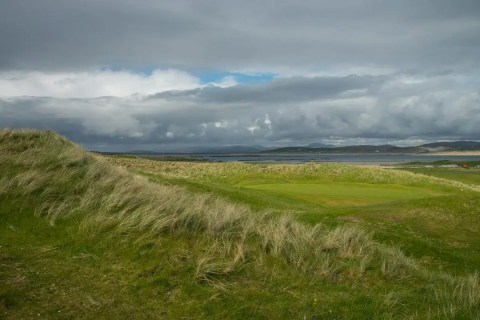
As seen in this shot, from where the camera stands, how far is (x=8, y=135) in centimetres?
1705

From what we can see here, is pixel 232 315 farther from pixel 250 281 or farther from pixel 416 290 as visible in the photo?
pixel 416 290

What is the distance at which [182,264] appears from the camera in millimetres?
7734

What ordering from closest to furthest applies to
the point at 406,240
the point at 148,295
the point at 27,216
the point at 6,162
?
the point at 148,295, the point at 27,216, the point at 6,162, the point at 406,240

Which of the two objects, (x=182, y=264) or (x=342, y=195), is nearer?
(x=182, y=264)

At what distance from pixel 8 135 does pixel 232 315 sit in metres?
14.1

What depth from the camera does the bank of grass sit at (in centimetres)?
649

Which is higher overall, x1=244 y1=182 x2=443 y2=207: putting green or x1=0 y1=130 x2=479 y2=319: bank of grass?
x1=0 y1=130 x2=479 y2=319: bank of grass

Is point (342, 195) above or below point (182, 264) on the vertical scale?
below

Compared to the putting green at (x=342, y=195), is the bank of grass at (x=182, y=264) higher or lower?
higher

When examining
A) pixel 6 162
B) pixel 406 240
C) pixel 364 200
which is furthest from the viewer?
pixel 364 200

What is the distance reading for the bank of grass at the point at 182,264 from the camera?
256 inches

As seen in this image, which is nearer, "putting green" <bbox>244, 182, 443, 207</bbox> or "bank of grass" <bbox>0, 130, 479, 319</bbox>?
"bank of grass" <bbox>0, 130, 479, 319</bbox>

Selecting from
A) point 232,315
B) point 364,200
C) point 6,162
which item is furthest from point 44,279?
point 364,200

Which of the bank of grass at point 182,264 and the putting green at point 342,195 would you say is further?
the putting green at point 342,195
